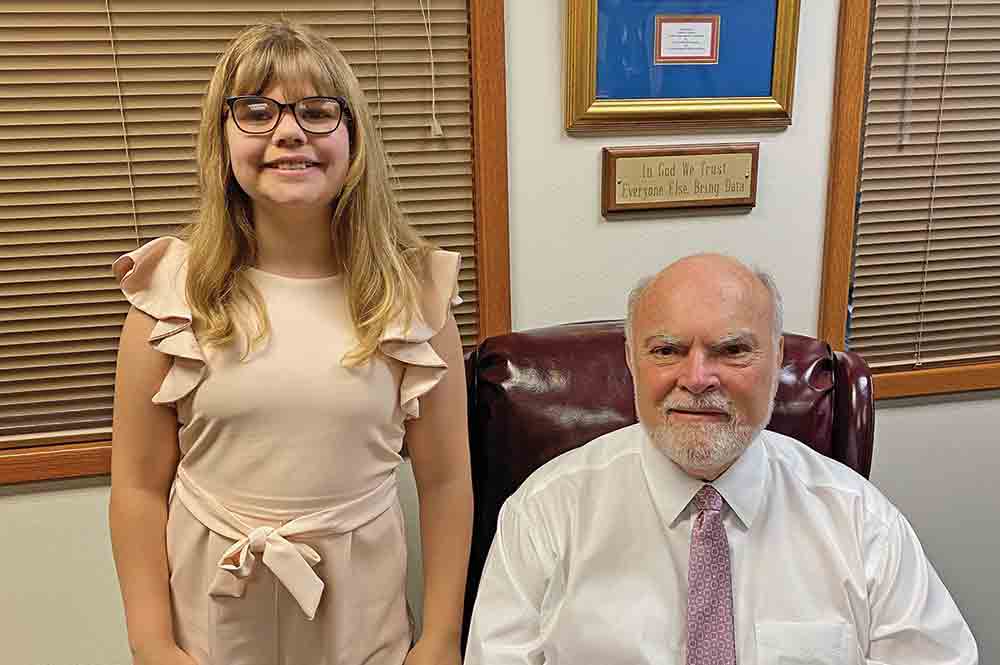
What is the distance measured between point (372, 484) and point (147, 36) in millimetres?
938

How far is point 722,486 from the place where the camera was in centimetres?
126

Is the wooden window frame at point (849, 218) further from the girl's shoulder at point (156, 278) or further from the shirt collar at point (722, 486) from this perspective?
the girl's shoulder at point (156, 278)

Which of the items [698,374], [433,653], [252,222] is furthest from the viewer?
[433,653]

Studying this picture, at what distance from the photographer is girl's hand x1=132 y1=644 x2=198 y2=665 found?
4.36 feet

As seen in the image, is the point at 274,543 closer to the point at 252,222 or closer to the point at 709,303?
the point at 252,222

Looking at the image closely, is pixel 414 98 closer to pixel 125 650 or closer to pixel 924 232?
pixel 924 232

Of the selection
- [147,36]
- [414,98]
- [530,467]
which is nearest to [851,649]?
[530,467]

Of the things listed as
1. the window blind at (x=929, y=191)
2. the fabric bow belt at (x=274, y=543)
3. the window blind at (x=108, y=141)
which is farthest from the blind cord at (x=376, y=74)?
the window blind at (x=929, y=191)

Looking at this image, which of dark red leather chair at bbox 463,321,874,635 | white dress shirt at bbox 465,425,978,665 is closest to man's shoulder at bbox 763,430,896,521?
white dress shirt at bbox 465,425,978,665

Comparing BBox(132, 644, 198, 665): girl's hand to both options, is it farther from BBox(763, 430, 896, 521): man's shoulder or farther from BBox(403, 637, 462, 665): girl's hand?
BBox(763, 430, 896, 521): man's shoulder

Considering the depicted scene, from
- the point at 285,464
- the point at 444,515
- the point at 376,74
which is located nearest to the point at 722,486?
the point at 444,515

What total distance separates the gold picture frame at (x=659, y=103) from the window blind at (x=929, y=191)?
225 millimetres

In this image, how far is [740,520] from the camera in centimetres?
126

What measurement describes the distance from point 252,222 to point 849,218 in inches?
52.1
